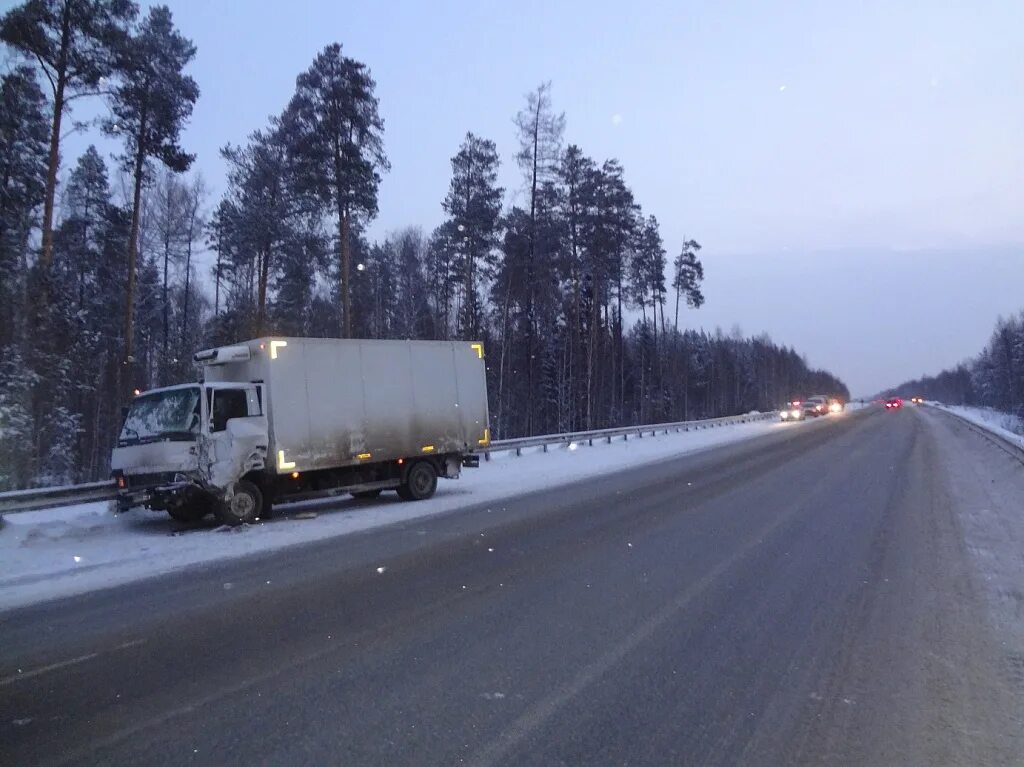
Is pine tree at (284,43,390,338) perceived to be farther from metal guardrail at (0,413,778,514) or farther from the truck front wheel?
the truck front wheel

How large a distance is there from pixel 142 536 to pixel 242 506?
165 cm

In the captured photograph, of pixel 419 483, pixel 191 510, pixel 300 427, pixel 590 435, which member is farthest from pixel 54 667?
pixel 590 435

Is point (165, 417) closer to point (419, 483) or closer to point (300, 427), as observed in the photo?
point (300, 427)

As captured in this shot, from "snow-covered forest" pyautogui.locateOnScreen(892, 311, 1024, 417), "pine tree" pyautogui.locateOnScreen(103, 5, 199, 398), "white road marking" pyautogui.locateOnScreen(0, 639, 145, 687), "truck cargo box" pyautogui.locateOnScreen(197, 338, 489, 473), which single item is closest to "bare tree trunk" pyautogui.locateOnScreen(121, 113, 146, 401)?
"pine tree" pyautogui.locateOnScreen(103, 5, 199, 398)

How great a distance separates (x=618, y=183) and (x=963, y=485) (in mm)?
32244

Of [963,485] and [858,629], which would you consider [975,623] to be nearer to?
[858,629]

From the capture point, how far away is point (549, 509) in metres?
14.9

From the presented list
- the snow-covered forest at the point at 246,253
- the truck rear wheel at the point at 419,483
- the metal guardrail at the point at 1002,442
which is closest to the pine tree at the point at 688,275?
the snow-covered forest at the point at 246,253

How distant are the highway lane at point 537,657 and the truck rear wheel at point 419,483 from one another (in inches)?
215

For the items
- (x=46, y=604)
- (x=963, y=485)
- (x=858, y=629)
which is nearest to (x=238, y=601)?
(x=46, y=604)

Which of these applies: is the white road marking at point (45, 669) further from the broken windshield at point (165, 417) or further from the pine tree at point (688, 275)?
the pine tree at point (688, 275)

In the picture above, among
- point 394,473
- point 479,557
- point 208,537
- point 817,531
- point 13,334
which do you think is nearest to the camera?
point 479,557

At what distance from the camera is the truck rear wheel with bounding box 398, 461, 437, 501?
17.3 m

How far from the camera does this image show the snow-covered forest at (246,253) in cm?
2386
